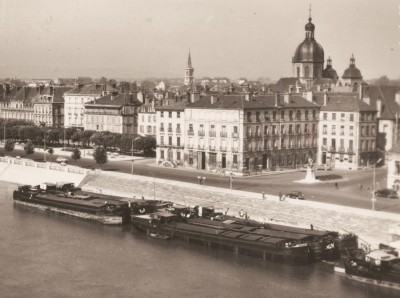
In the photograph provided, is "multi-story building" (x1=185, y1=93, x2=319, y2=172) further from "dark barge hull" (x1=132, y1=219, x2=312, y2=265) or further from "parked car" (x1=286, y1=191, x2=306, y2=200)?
"dark barge hull" (x1=132, y1=219, x2=312, y2=265)

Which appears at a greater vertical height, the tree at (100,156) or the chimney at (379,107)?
the chimney at (379,107)

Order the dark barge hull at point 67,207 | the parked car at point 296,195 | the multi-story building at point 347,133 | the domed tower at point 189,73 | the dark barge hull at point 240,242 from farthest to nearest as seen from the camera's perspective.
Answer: the domed tower at point 189,73
the multi-story building at point 347,133
the dark barge hull at point 67,207
the parked car at point 296,195
the dark barge hull at point 240,242

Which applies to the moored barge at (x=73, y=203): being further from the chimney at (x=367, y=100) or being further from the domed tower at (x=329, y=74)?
the domed tower at (x=329, y=74)

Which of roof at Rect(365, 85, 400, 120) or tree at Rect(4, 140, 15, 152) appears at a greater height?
roof at Rect(365, 85, 400, 120)

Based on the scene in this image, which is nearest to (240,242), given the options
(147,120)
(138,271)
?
(138,271)

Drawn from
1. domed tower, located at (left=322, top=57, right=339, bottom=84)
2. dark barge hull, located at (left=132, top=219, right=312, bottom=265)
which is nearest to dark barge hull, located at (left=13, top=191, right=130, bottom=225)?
dark barge hull, located at (left=132, top=219, right=312, bottom=265)

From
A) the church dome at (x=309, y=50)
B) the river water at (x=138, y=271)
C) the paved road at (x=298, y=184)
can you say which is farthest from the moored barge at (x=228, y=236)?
the church dome at (x=309, y=50)
